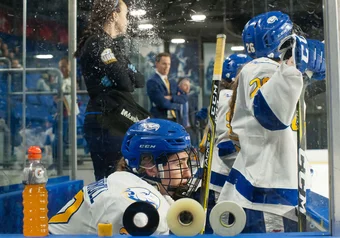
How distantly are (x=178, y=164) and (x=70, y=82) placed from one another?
2.14 ft

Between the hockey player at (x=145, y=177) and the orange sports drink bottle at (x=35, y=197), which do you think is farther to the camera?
the hockey player at (x=145, y=177)

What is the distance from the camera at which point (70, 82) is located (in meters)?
2.08

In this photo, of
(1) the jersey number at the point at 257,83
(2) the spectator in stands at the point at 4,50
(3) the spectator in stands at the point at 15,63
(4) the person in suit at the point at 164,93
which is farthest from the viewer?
(4) the person in suit at the point at 164,93

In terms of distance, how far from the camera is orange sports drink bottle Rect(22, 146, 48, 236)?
1.32 metres

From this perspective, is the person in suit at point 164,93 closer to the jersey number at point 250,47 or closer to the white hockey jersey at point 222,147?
the white hockey jersey at point 222,147

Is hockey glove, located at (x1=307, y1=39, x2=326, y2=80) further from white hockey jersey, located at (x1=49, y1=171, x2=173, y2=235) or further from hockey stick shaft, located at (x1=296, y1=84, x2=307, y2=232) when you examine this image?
white hockey jersey, located at (x1=49, y1=171, x2=173, y2=235)

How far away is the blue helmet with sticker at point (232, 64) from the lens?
1.97 m

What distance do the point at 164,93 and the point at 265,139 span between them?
603mm

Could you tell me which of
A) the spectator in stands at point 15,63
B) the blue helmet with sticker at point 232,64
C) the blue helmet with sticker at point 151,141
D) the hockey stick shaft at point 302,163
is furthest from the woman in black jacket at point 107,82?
the hockey stick shaft at point 302,163

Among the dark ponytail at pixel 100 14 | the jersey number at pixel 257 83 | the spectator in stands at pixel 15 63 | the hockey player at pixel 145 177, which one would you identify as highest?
the dark ponytail at pixel 100 14

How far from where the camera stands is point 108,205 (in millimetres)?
1413

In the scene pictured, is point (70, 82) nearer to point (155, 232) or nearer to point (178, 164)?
point (178, 164)

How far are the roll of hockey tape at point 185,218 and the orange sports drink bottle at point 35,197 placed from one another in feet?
1.11

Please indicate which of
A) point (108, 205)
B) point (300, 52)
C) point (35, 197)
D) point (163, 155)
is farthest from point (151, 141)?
point (300, 52)
